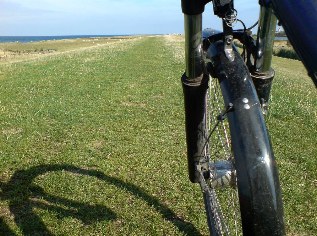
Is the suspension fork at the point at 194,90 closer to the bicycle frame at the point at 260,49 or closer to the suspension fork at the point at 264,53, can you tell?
the bicycle frame at the point at 260,49

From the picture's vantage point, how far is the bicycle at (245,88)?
1244 millimetres

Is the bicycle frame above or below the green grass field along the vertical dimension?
above

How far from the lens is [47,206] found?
615cm

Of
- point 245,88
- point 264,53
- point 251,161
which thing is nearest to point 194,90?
point 264,53

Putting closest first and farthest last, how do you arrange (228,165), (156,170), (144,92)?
1. (228,165)
2. (156,170)
3. (144,92)

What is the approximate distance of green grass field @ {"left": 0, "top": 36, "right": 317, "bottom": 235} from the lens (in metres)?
5.80

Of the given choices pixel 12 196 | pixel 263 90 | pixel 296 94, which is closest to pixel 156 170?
pixel 12 196

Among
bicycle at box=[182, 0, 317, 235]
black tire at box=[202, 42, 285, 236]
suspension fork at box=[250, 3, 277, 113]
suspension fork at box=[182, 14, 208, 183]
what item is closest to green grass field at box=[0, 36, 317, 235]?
suspension fork at box=[250, 3, 277, 113]

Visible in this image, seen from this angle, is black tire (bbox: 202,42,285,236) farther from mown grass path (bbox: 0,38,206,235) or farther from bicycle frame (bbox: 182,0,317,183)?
mown grass path (bbox: 0,38,206,235)

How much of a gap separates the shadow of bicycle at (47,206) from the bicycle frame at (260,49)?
8.47 feet

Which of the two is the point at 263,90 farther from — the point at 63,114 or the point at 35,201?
the point at 63,114

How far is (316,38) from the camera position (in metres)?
1.16

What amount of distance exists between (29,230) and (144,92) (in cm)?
1184

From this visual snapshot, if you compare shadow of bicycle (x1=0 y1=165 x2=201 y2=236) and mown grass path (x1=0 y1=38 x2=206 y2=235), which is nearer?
shadow of bicycle (x1=0 y1=165 x2=201 y2=236)
